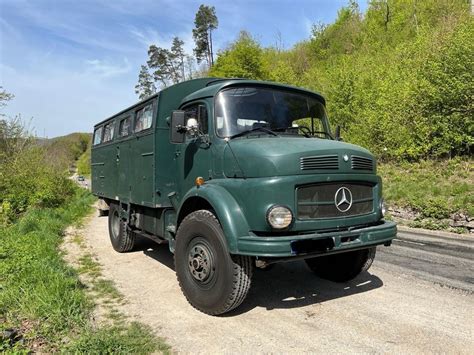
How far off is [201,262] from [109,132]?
560 centimetres

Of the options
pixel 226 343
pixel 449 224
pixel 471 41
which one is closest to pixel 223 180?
pixel 226 343

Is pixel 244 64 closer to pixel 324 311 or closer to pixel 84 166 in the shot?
pixel 324 311

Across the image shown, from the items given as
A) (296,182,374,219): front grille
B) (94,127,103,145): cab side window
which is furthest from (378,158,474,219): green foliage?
(94,127,103,145): cab side window

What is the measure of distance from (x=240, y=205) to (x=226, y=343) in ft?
4.50

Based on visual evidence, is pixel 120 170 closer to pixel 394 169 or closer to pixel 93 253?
pixel 93 253

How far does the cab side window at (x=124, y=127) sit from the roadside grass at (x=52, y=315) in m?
2.63

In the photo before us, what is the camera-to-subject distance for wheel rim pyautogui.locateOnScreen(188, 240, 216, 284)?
4.39m

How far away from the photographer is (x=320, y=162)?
412 centimetres

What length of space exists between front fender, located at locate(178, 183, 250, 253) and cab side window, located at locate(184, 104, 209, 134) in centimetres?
96

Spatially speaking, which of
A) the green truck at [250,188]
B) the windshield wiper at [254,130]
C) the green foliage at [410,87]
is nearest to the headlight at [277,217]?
the green truck at [250,188]

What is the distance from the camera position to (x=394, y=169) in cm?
1725

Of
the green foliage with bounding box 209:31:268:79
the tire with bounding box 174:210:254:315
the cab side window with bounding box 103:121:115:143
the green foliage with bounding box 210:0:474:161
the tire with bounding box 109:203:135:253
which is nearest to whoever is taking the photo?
the tire with bounding box 174:210:254:315

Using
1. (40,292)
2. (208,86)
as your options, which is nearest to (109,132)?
(208,86)

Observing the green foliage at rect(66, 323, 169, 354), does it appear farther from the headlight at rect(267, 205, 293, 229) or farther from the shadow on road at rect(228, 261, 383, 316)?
the headlight at rect(267, 205, 293, 229)
